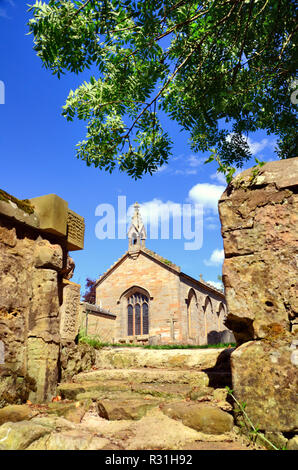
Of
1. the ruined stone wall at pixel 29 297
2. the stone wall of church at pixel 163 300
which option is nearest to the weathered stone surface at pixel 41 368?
the ruined stone wall at pixel 29 297

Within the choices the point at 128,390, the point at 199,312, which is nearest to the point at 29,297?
the point at 128,390

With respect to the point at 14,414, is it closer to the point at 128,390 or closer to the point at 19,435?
the point at 19,435

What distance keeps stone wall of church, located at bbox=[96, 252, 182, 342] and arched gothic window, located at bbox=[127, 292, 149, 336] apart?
42 centimetres

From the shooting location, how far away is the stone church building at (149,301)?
24.1m

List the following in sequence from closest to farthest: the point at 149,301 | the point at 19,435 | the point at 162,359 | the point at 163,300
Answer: the point at 19,435
the point at 162,359
the point at 163,300
the point at 149,301

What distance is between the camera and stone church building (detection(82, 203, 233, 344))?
24.1 meters

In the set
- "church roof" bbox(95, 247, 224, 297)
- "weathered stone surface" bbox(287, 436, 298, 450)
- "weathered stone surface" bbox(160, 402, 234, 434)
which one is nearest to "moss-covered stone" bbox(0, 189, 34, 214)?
"weathered stone surface" bbox(160, 402, 234, 434)

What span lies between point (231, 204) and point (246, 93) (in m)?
4.31

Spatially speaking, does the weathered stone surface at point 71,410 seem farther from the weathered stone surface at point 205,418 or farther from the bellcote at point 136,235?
the bellcote at point 136,235

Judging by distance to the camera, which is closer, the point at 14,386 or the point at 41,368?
the point at 14,386

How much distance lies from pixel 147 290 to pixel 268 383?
23.6 m

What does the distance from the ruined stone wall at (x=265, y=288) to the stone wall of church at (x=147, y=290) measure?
2121 centimetres

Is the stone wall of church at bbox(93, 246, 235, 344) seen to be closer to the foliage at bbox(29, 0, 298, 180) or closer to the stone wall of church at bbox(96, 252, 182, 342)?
the stone wall of church at bbox(96, 252, 182, 342)

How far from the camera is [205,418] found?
9.34ft
